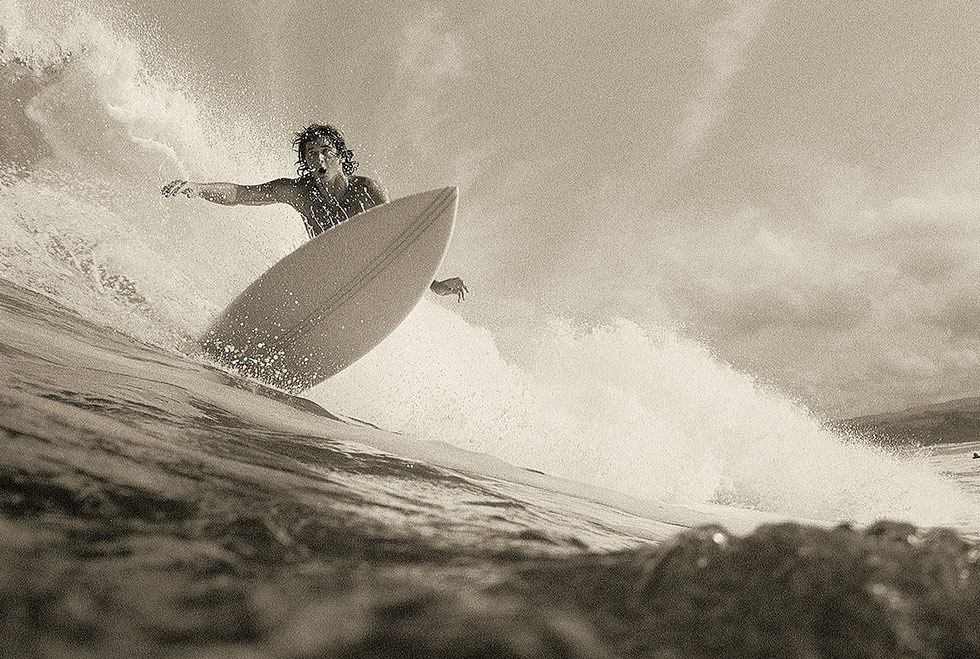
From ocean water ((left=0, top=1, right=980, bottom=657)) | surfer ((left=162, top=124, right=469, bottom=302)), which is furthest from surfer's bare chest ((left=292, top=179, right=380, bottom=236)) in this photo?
ocean water ((left=0, top=1, right=980, bottom=657))

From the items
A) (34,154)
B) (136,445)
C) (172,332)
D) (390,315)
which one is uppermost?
(34,154)

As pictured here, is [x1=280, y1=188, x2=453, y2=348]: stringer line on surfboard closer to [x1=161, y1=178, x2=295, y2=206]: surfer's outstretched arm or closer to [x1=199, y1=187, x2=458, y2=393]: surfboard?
[x1=199, y1=187, x2=458, y2=393]: surfboard

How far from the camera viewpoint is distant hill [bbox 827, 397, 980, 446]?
3278 cm

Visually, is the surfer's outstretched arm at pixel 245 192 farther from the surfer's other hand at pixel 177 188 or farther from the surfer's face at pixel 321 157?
the surfer's face at pixel 321 157

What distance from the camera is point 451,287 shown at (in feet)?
20.3

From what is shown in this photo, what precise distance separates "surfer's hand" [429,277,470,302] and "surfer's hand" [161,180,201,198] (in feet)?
8.27

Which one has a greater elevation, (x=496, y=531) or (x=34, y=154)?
(x=34, y=154)

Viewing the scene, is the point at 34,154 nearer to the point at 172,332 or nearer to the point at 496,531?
the point at 172,332

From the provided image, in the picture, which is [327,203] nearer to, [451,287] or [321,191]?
[321,191]

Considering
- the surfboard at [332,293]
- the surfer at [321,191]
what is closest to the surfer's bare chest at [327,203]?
the surfer at [321,191]

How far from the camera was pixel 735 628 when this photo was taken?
41.7 inches

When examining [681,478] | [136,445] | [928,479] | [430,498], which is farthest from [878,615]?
[928,479]

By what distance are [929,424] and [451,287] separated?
4217cm

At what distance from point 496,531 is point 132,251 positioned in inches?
373
